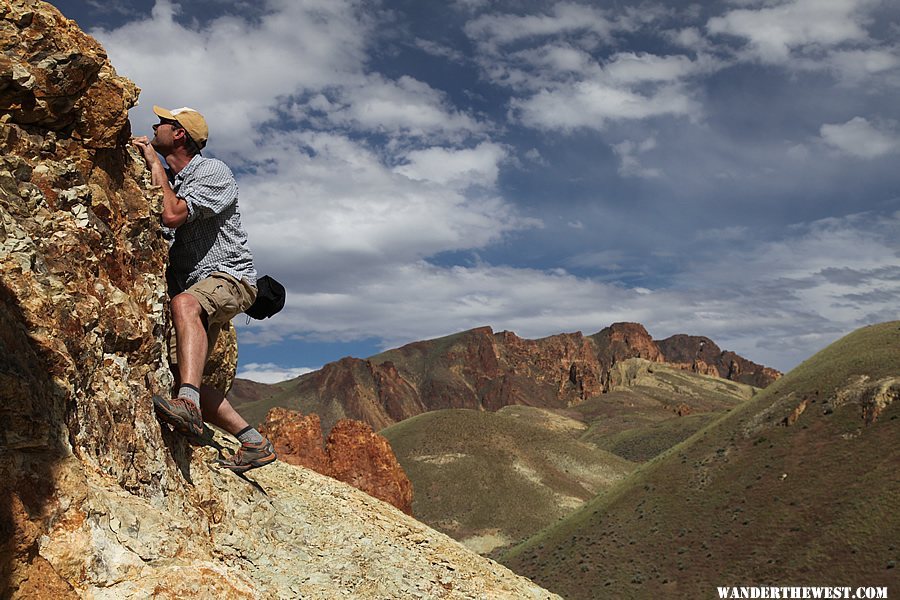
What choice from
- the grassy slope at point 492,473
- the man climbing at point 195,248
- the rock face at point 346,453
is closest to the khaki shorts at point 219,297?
the man climbing at point 195,248

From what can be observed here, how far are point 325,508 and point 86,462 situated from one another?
624 cm

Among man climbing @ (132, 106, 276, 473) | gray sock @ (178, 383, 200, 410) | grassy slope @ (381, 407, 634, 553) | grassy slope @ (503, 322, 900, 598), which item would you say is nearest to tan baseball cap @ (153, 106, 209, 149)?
man climbing @ (132, 106, 276, 473)

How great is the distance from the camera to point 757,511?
5944 centimetres

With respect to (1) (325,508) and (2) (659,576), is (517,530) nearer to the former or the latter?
(2) (659,576)

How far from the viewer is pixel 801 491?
5903cm

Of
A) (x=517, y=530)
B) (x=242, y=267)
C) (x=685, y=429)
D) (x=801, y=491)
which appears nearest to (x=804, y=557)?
(x=801, y=491)

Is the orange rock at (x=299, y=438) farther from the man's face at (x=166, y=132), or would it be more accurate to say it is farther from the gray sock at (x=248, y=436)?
the man's face at (x=166, y=132)

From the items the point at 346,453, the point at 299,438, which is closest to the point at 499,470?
the point at 346,453

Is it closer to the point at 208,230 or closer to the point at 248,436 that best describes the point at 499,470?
the point at 248,436

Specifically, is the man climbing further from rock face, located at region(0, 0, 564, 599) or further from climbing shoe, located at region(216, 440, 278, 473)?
rock face, located at region(0, 0, 564, 599)

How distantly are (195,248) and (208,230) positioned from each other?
30 cm

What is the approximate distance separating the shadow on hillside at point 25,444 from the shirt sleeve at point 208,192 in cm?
254

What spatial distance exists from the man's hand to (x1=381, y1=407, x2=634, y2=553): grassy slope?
8375cm

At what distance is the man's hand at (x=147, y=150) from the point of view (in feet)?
27.3
